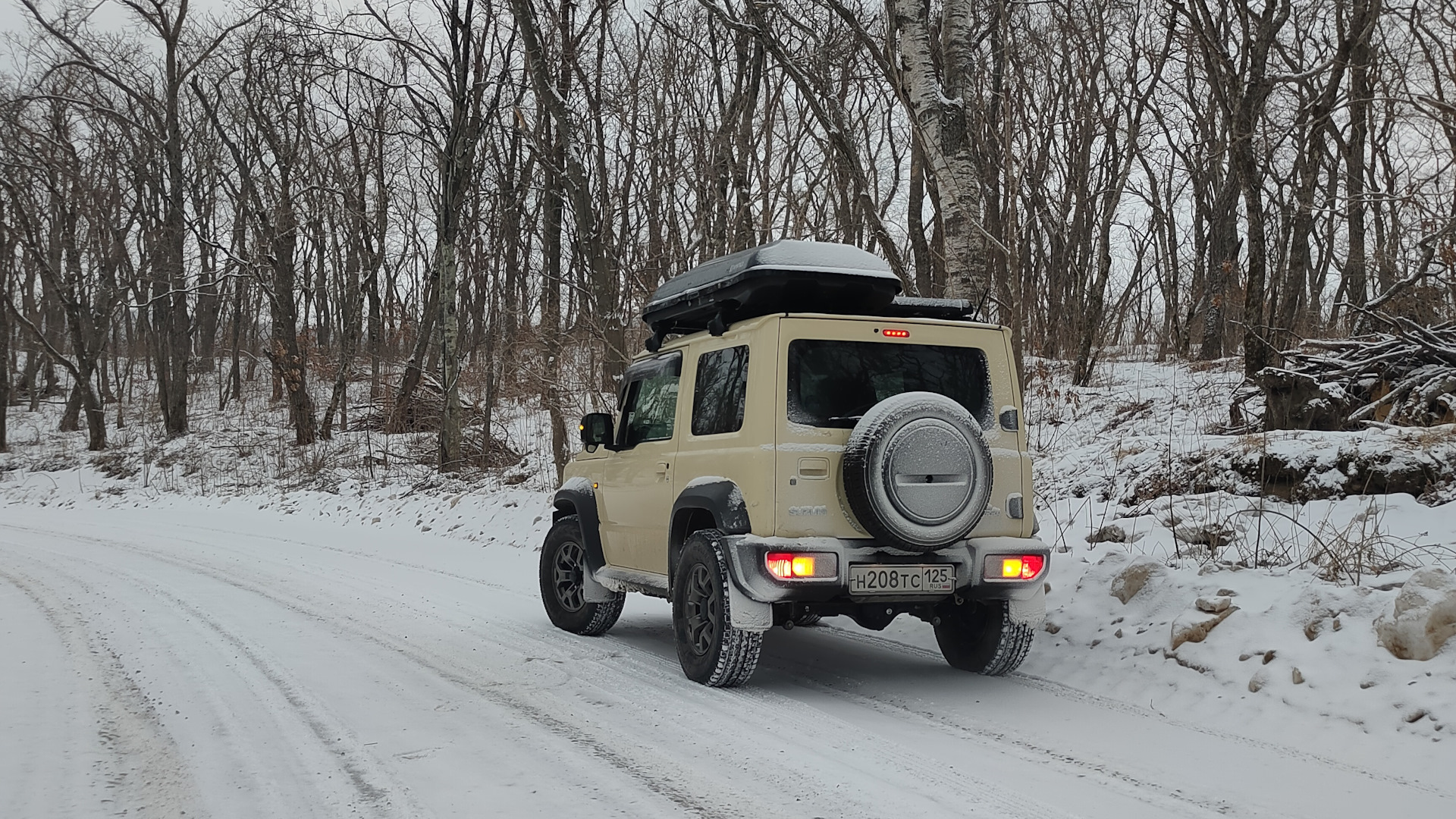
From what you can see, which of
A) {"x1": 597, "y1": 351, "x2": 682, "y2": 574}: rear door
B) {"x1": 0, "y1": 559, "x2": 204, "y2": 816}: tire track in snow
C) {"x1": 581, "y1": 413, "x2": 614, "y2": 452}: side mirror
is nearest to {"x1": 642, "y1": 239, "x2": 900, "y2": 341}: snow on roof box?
{"x1": 597, "y1": 351, "x2": 682, "y2": 574}: rear door

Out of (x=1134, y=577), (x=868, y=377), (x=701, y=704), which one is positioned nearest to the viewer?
(x=701, y=704)

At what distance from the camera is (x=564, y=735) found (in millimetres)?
5082

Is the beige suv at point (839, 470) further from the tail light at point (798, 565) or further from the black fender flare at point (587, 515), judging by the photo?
the black fender flare at point (587, 515)

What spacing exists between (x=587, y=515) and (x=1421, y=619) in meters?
5.27

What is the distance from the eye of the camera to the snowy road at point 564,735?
4.10 m

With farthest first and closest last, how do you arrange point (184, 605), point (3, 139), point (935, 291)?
1. point (3, 139)
2. point (935, 291)
3. point (184, 605)

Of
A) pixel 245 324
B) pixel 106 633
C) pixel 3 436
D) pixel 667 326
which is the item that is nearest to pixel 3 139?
pixel 3 436

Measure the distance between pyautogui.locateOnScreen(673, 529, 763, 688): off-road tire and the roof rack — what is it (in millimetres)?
1375

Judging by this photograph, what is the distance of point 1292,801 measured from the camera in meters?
4.08

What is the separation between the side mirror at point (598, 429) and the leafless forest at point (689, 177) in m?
3.65

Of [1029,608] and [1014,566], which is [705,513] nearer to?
[1014,566]

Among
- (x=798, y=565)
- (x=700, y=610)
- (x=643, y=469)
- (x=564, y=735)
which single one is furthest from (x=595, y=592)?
(x=564, y=735)

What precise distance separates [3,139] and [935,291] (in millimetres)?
27196

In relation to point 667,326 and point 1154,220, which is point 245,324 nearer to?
point 1154,220
